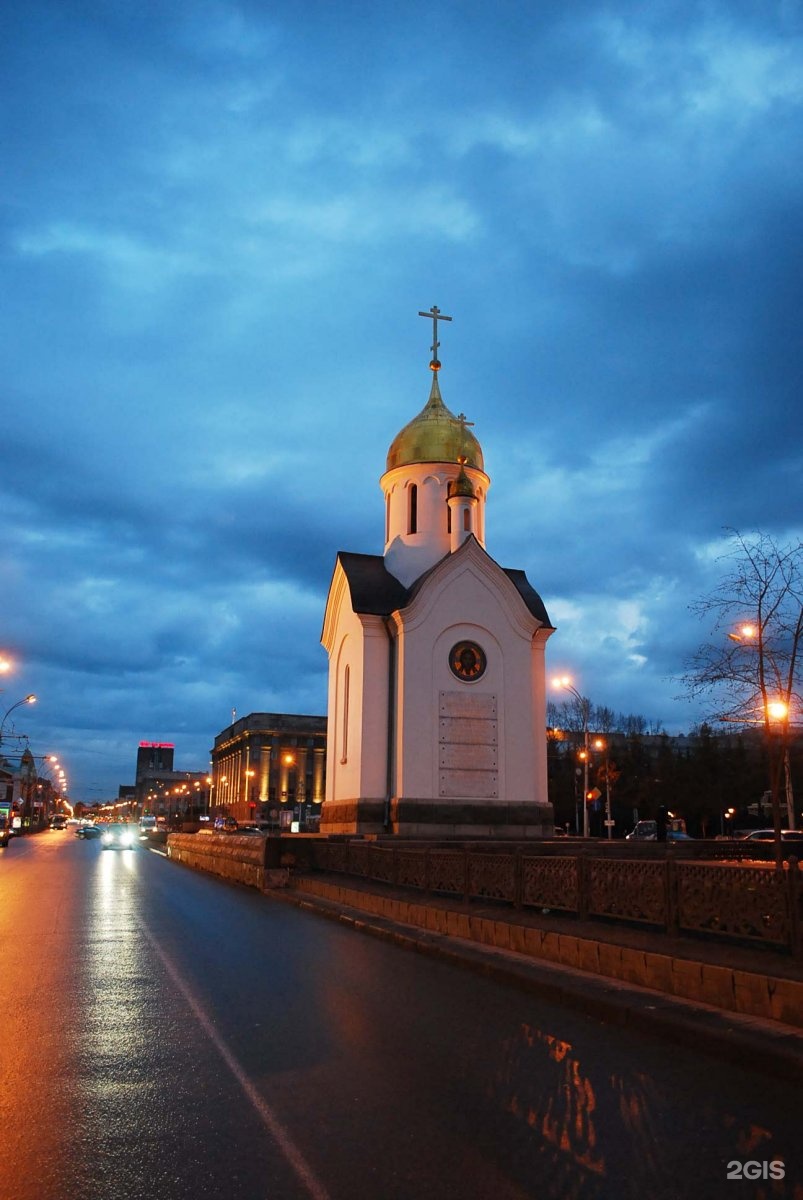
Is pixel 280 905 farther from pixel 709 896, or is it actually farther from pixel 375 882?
pixel 709 896

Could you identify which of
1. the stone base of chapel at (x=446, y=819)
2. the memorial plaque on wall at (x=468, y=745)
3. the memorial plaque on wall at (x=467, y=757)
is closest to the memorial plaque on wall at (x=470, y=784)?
the memorial plaque on wall at (x=468, y=745)

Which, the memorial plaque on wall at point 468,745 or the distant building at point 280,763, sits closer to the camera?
the memorial plaque on wall at point 468,745

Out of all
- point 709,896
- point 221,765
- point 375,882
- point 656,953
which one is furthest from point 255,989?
point 221,765

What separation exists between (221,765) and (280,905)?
112035 mm

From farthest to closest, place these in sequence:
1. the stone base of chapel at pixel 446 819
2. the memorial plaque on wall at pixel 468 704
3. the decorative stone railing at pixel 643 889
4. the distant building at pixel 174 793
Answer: the distant building at pixel 174 793
the memorial plaque on wall at pixel 468 704
the stone base of chapel at pixel 446 819
the decorative stone railing at pixel 643 889

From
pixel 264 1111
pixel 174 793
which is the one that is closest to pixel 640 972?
pixel 264 1111

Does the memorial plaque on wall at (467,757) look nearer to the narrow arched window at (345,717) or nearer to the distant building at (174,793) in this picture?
the narrow arched window at (345,717)

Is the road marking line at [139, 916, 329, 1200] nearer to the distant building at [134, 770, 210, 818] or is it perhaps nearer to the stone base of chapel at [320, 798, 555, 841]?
the stone base of chapel at [320, 798, 555, 841]

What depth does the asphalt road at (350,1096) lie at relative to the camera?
14.4ft

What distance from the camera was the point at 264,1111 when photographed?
5316mm

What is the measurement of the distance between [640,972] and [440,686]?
72.3 feet

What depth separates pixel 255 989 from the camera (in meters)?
9.22

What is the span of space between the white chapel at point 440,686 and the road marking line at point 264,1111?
20.8m

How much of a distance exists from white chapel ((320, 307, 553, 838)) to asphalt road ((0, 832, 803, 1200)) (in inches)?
768
